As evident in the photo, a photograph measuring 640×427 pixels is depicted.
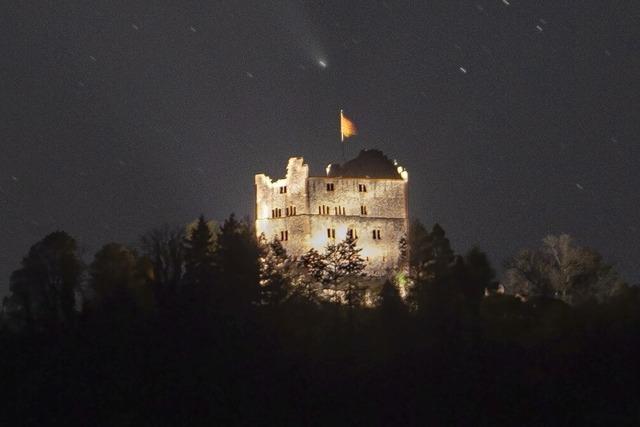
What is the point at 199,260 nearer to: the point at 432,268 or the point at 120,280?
the point at 120,280

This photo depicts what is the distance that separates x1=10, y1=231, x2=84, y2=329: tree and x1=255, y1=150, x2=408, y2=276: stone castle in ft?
52.4

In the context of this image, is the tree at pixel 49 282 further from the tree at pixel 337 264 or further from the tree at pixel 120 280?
the tree at pixel 337 264

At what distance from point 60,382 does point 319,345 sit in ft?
53.5

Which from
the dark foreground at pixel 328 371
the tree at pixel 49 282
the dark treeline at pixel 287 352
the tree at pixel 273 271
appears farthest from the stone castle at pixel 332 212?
the dark foreground at pixel 328 371

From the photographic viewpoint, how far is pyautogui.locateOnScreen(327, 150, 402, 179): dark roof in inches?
6014

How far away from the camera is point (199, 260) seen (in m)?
131

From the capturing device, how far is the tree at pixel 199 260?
125188mm

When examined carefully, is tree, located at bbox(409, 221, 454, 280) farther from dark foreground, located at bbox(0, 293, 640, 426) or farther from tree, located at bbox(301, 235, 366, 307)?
dark foreground, located at bbox(0, 293, 640, 426)

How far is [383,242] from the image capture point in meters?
145

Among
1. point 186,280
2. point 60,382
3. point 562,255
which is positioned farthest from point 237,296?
point 562,255

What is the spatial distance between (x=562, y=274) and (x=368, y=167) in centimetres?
1878

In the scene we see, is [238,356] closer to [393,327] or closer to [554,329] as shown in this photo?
[393,327]

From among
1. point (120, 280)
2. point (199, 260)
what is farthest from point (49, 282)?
point (199, 260)

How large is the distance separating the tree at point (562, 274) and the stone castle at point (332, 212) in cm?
1016
